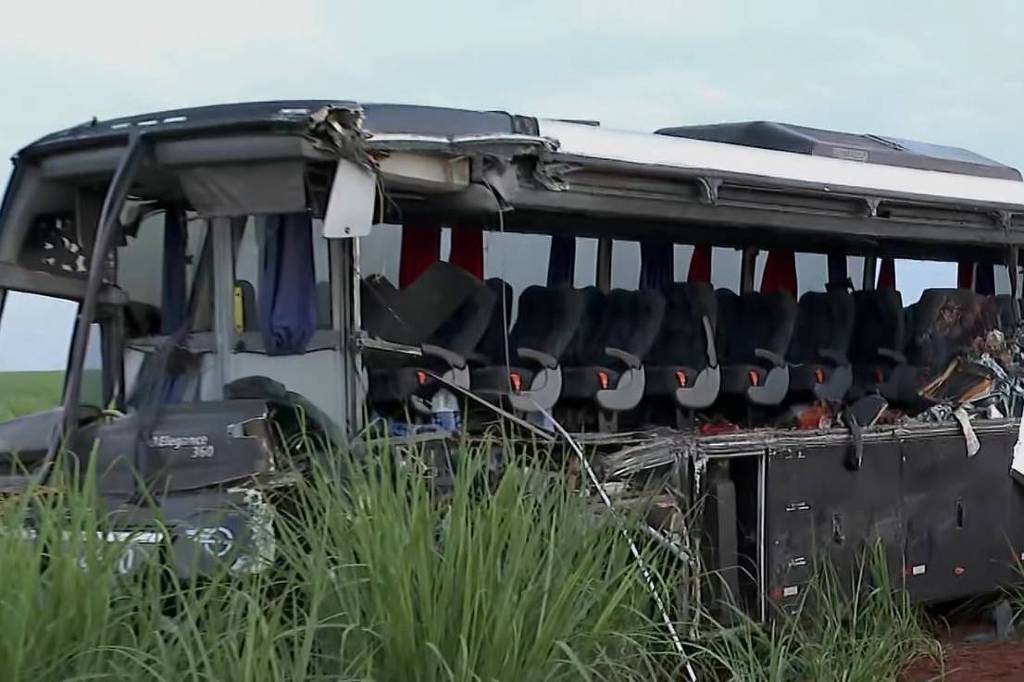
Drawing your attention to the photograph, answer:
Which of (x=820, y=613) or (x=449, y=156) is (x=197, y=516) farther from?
(x=820, y=613)

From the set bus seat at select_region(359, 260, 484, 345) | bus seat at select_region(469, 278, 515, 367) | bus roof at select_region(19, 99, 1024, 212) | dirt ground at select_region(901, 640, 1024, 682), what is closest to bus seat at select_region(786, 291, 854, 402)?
bus roof at select_region(19, 99, 1024, 212)

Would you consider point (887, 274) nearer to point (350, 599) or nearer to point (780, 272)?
point (780, 272)

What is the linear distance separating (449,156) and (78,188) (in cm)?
164

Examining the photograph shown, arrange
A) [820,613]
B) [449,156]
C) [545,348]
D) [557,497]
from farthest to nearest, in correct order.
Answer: [545,348]
[820,613]
[449,156]
[557,497]

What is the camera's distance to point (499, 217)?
235 inches

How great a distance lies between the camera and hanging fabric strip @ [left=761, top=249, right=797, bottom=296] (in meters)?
8.45

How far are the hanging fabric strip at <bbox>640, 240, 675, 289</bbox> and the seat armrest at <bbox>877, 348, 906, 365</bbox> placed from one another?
147 cm

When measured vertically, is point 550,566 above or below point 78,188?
below

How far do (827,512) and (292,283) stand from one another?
290 centimetres

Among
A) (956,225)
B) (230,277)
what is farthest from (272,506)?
(956,225)

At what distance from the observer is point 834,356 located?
320 inches

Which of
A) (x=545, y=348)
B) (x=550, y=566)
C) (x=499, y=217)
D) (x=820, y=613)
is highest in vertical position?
(x=499, y=217)

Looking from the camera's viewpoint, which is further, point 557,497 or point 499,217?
point 499,217

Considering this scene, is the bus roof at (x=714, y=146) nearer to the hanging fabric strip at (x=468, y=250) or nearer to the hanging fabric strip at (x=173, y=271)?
the hanging fabric strip at (x=173, y=271)
